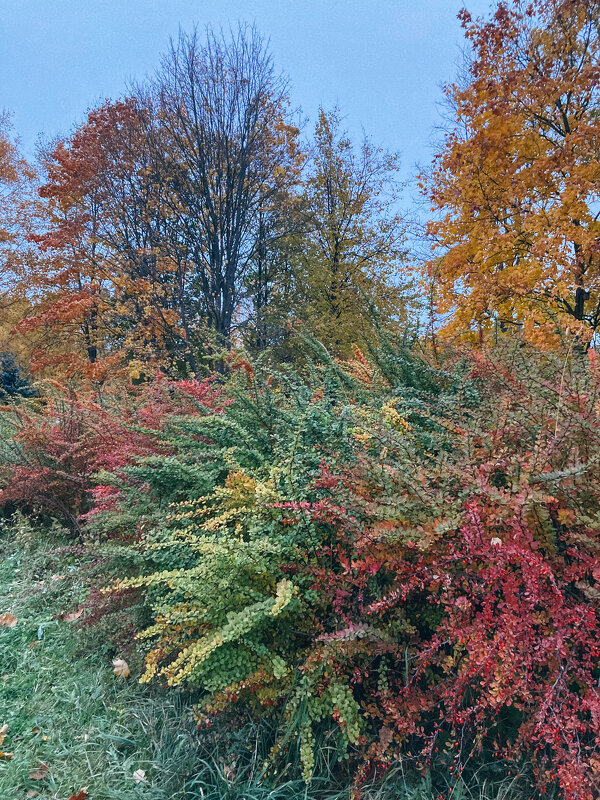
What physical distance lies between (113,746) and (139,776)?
22cm

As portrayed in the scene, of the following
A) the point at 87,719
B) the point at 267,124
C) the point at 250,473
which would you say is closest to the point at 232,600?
the point at 250,473

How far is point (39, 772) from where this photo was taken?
179 cm

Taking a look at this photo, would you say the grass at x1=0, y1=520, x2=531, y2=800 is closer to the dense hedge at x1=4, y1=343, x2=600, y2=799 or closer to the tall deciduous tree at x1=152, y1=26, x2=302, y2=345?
the dense hedge at x1=4, y1=343, x2=600, y2=799

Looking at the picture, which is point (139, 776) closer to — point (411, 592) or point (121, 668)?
point (121, 668)

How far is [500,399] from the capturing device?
7.04 feet

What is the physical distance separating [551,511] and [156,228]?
9633 mm

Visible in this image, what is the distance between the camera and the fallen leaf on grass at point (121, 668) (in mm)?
2227

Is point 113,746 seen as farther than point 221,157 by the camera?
No

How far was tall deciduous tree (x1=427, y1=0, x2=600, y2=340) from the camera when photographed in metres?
6.23

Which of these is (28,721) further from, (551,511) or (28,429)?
(28,429)

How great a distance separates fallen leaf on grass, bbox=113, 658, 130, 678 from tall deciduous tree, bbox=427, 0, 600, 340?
5569 millimetres

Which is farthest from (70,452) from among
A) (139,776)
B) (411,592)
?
(411,592)

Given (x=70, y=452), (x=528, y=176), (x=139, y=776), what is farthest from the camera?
(x=528, y=176)

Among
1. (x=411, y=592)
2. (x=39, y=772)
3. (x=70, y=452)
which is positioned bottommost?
(x=39, y=772)
